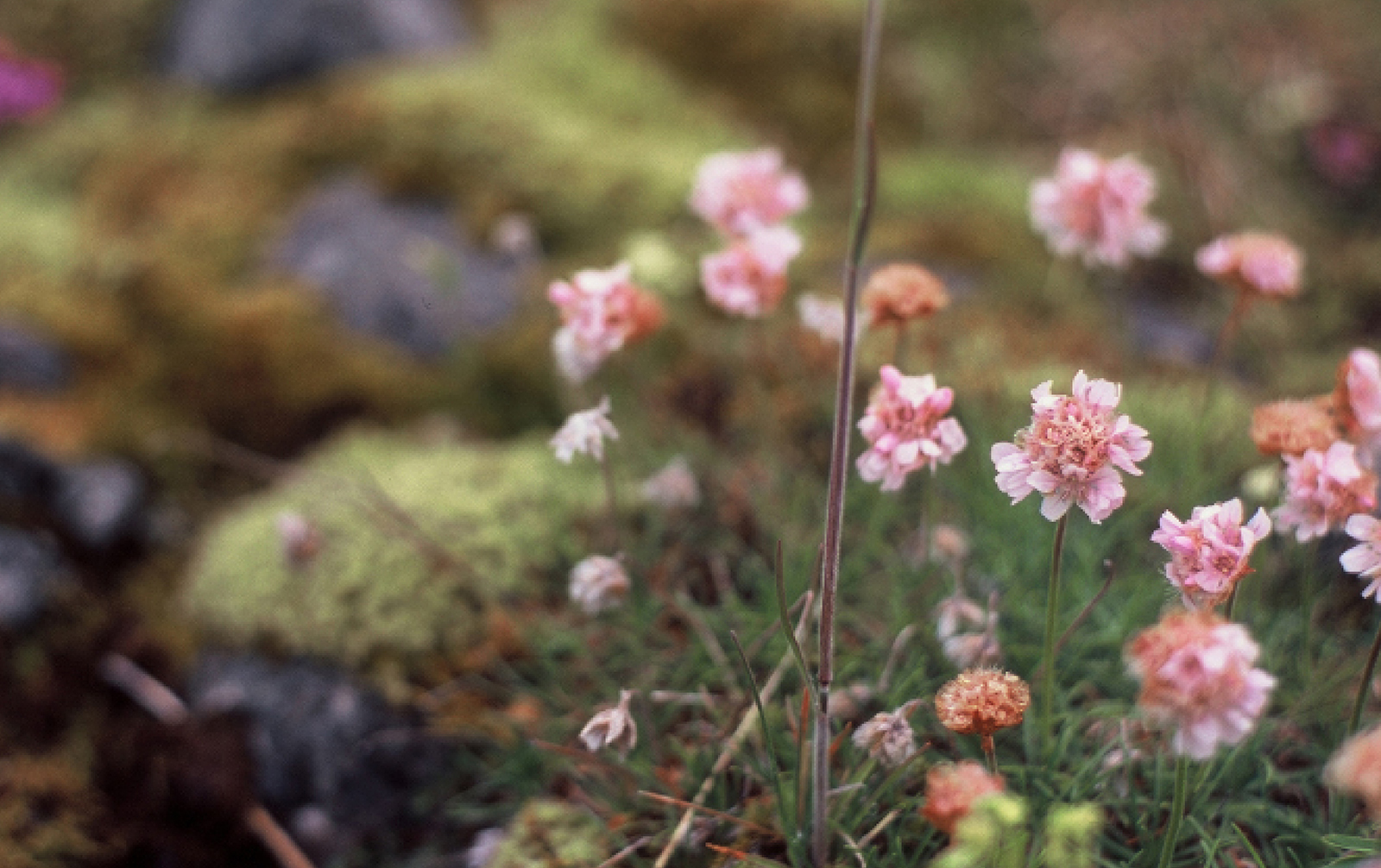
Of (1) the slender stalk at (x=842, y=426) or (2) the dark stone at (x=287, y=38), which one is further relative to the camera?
(2) the dark stone at (x=287, y=38)

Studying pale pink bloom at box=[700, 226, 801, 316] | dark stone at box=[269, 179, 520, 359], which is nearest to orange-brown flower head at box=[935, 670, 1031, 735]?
pale pink bloom at box=[700, 226, 801, 316]

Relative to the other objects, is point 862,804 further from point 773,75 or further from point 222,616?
point 773,75

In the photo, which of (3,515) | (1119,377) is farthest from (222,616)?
(1119,377)

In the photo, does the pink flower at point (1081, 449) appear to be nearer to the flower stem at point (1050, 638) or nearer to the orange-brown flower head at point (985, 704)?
the flower stem at point (1050, 638)

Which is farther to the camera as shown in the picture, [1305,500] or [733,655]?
[733,655]

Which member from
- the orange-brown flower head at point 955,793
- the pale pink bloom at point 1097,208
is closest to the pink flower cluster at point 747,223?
the pale pink bloom at point 1097,208

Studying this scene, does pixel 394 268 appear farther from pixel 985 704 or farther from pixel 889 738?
pixel 985 704

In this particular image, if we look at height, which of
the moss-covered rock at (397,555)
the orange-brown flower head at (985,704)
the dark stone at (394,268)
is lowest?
the moss-covered rock at (397,555)

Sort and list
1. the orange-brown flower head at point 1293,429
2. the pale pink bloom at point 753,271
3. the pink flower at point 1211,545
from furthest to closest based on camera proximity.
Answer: the pale pink bloom at point 753,271 < the orange-brown flower head at point 1293,429 < the pink flower at point 1211,545
